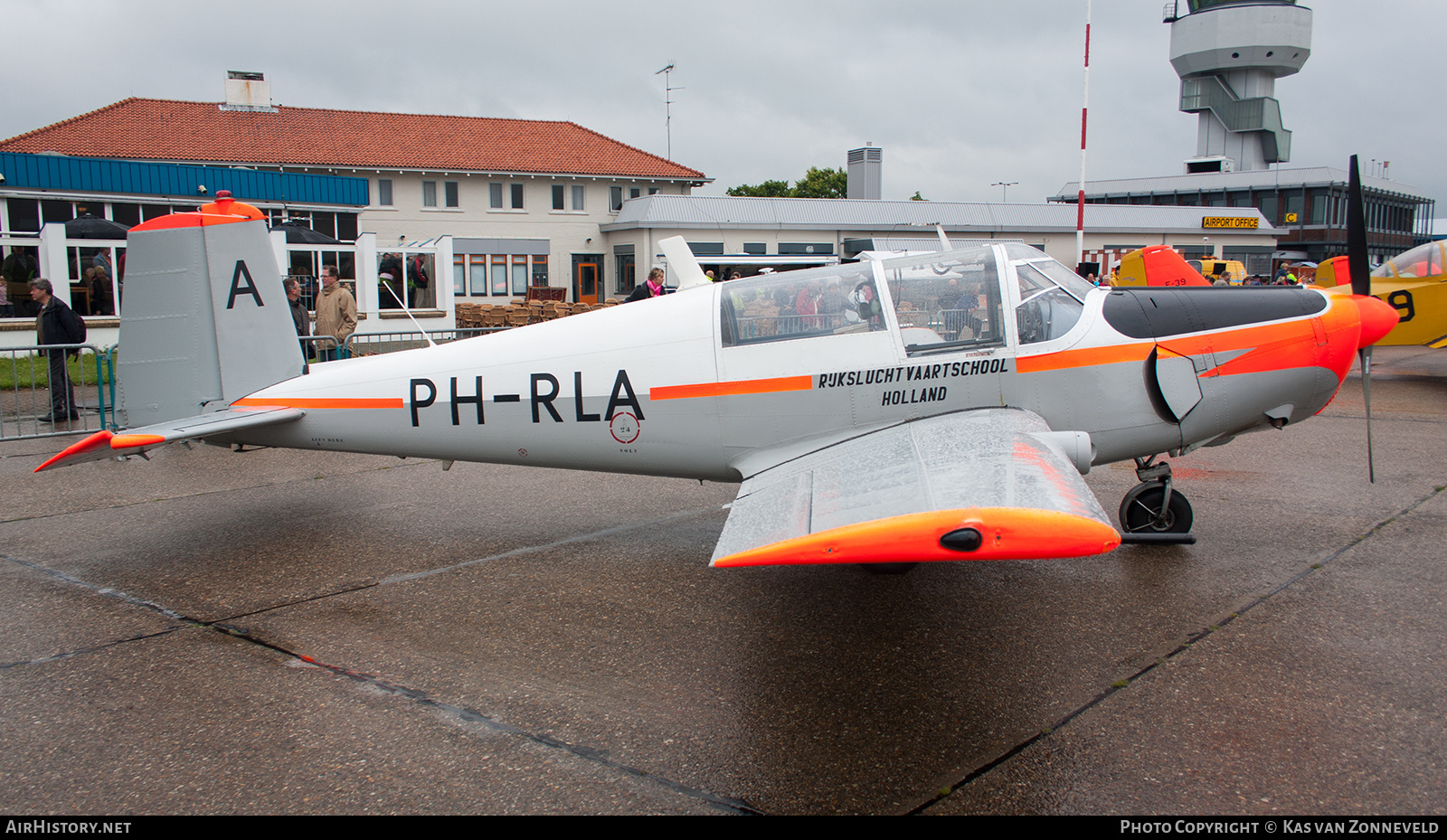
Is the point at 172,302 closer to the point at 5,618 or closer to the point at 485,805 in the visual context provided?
the point at 5,618

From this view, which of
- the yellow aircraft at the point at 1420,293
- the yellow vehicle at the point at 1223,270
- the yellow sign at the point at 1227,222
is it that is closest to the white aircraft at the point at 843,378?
the yellow aircraft at the point at 1420,293

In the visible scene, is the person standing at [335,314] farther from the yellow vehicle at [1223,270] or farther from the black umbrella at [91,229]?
the yellow vehicle at [1223,270]

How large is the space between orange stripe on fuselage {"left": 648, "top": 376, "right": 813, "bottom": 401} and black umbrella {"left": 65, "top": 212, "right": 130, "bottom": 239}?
63.0ft

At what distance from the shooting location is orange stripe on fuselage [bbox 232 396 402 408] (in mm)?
5648

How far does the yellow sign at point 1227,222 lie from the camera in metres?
50.4

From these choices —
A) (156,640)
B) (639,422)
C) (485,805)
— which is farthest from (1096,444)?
(156,640)

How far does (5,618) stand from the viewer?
4711 mm

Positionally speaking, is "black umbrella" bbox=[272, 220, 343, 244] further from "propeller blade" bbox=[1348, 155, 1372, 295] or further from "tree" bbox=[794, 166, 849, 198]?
"tree" bbox=[794, 166, 849, 198]

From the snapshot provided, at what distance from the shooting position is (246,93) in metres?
40.6

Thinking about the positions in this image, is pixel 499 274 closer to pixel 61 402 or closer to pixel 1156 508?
pixel 61 402

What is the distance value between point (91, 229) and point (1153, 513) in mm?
22142

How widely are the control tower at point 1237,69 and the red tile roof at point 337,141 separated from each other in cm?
4557

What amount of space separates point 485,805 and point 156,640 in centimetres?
255

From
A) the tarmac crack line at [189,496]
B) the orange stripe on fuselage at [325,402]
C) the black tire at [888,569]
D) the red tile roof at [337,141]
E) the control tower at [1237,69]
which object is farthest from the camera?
the control tower at [1237,69]
